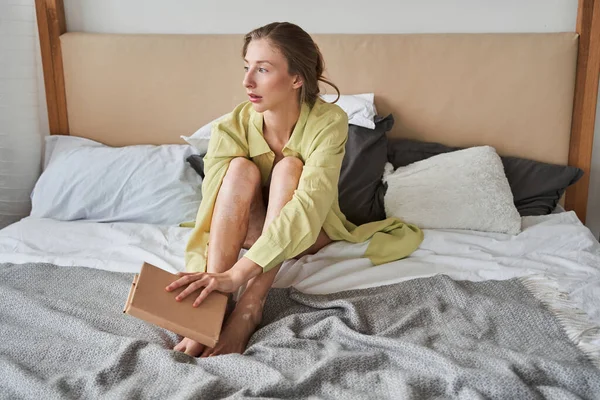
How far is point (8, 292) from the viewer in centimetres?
165

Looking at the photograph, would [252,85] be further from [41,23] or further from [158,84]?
[41,23]

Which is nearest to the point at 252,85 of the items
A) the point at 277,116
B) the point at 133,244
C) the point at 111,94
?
the point at 277,116

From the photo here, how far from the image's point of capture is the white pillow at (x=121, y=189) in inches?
86.4

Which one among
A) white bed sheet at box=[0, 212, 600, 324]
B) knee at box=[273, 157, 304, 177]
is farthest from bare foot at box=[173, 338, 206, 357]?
knee at box=[273, 157, 304, 177]

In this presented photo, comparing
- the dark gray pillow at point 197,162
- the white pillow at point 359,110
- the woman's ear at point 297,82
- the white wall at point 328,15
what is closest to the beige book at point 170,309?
the woman's ear at point 297,82

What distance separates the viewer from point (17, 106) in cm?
241

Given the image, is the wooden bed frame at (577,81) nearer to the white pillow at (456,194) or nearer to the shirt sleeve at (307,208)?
the white pillow at (456,194)

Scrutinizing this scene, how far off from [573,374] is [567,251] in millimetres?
716

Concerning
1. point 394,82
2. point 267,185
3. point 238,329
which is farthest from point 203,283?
point 394,82

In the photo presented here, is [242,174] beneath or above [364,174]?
above

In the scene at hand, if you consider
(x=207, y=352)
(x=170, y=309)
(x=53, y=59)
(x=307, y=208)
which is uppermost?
(x=53, y=59)

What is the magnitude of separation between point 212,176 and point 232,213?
0.18m

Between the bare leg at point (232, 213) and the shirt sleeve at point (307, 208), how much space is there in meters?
0.07

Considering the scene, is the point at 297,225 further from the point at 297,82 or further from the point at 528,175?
the point at 528,175
